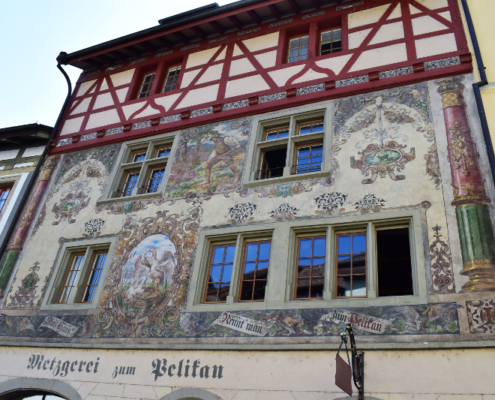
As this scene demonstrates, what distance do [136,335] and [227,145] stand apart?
419cm

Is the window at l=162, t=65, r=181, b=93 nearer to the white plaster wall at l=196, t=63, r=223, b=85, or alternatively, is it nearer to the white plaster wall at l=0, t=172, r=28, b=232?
the white plaster wall at l=196, t=63, r=223, b=85

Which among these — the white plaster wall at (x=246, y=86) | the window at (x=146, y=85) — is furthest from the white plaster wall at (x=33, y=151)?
the white plaster wall at (x=246, y=86)

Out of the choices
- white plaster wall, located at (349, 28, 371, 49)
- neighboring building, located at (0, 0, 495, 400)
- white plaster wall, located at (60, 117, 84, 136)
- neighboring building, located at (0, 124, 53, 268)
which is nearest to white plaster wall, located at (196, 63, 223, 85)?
neighboring building, located at (0, 0, 495, 400)

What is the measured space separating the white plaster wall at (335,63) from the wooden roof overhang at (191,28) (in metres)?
1.93

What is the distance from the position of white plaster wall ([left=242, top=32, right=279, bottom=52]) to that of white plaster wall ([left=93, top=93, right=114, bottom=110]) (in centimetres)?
389

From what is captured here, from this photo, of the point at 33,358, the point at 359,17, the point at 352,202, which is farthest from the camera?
the point at 359,17

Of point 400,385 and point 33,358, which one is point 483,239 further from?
point 33,358

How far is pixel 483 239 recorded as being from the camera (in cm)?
668

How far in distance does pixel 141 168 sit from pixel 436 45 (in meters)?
6.65

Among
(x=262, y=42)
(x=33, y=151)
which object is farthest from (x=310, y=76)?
(x=33, y=151)

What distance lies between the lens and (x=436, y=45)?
9.41 metres

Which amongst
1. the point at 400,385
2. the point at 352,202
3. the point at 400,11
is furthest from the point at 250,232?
the point at 400,11

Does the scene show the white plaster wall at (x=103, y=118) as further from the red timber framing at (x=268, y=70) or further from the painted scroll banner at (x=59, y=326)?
the painted scroll banner at (x=59, y=326)

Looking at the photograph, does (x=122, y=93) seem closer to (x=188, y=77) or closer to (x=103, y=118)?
(x=103, y=118)
